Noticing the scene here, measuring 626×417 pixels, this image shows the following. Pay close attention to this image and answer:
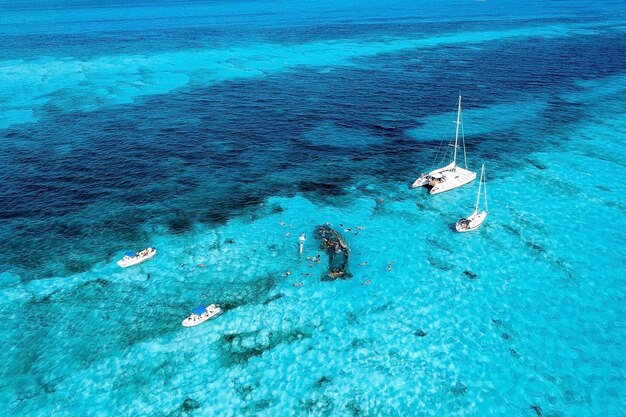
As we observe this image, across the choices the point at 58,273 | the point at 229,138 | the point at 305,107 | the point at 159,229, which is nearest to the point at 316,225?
the point at 159,229

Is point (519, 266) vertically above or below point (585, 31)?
Result: below

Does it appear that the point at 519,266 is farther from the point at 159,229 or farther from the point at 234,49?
the point at 234,49

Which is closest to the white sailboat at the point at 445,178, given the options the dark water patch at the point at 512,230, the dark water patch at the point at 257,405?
the dark water patch at the point at 512,230

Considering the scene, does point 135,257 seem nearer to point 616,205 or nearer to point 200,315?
point 200,315

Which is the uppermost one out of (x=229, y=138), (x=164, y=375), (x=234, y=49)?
(x=234, y=49)

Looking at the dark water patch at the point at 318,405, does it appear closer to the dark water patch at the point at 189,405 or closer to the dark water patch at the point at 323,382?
the dark water patch at the point at 323,382

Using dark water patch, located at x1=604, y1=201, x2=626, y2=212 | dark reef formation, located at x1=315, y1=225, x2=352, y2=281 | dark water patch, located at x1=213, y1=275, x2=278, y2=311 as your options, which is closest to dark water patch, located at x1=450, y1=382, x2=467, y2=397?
dark reef formation, located at x1=315, y1=225, x2=352, y2=281

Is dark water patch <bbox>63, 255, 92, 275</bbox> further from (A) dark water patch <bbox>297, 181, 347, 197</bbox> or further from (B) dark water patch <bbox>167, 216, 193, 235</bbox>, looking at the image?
(A) dark water patch <bbox>297, 181, 347, 197</bbox>
